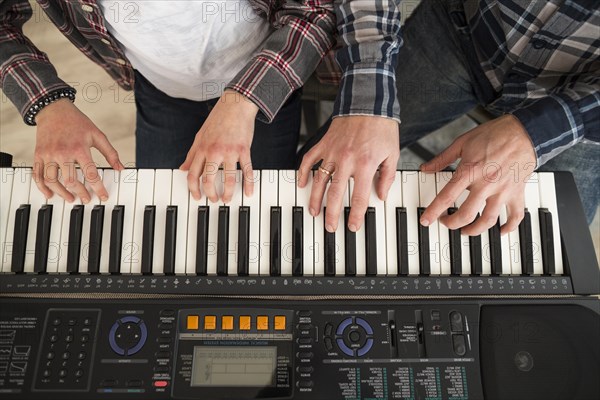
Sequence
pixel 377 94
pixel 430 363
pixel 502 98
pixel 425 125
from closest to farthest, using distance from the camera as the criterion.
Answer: pixel 430 363, pixel 377 94, pixel 502 98, pixel 425 125

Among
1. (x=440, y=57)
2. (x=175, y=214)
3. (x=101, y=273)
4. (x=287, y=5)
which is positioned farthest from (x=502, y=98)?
(x=101, y=273)

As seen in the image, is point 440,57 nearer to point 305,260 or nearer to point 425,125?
point 425,125

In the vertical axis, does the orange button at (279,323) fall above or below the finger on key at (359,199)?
below

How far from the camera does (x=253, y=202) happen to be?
0.90 meters

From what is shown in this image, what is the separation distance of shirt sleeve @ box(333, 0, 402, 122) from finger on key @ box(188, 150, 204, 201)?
278mm

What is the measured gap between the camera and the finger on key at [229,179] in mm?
877

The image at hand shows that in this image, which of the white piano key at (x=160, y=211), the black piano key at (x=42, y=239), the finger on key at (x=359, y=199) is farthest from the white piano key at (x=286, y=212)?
the black piano key at (x=42, y=239)

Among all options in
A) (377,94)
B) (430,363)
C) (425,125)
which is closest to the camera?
(430,363)

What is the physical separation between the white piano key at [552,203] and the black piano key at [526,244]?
0.05 meters

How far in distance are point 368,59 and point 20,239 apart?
733 mm

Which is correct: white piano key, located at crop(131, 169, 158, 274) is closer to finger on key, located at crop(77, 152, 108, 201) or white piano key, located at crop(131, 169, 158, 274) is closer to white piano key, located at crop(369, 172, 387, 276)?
finger on key, located at crop(77, 152, 108, 201)

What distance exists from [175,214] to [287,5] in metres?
0.48

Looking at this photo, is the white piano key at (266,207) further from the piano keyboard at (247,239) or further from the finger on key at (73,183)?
the finger on key at (73,183)

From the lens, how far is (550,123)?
3.13 feet
